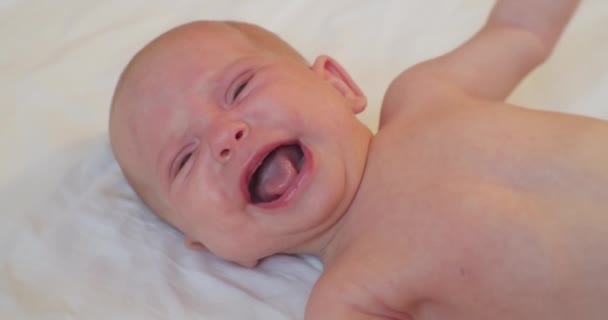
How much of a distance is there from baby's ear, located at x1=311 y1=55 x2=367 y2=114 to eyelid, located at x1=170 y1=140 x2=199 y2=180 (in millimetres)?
251

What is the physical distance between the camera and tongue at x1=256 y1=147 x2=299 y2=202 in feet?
3.30

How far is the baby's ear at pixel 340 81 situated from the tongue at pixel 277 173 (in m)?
0.17

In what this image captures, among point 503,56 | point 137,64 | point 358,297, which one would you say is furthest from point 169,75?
point 503,56

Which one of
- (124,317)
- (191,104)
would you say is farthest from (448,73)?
(124,317)

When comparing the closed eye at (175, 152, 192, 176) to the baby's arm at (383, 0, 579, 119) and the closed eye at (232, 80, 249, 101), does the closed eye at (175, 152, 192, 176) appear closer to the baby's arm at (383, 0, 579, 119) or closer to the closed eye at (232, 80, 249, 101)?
the closed eye at (232, 80, 249, 101)

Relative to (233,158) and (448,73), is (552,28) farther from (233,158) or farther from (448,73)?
(233,158)

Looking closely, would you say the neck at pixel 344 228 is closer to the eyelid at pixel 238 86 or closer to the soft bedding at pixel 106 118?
the soft bedding at pixel 106 118

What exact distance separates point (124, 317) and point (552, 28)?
2.65ft

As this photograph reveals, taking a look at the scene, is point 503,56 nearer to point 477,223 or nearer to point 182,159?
point 477,223

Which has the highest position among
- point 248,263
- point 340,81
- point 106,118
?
point 340,81

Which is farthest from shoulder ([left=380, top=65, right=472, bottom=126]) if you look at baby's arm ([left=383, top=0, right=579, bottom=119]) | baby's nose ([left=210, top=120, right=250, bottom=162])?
baby's nose ([left=210, top=120, right=250, bottom=162])

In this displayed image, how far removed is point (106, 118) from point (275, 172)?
46cm

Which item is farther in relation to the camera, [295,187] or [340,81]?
[340,81]

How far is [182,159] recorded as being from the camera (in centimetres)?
106
